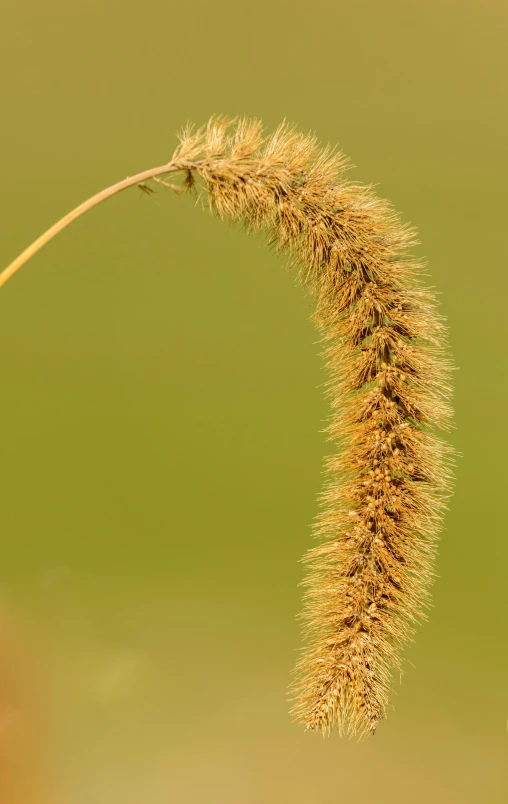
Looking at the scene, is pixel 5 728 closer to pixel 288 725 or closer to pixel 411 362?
pixel 288 725

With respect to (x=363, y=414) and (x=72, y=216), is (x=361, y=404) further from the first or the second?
(x=72, y=216)

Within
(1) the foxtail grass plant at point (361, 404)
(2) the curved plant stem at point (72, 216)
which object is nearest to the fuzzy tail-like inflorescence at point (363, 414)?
(1) the foxtail grass plant at point (361, 404)

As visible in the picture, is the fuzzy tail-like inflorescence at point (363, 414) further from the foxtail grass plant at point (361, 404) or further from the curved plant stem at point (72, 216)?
the curved plant stem at point (72, 216)

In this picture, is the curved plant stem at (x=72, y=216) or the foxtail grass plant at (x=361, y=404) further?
the foxtail grass plant at (x=361, y=404)

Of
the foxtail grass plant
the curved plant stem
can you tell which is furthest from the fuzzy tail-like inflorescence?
the curved plant stem

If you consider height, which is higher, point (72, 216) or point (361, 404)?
point (361, 404)

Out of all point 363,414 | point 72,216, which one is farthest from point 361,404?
point 72,216
